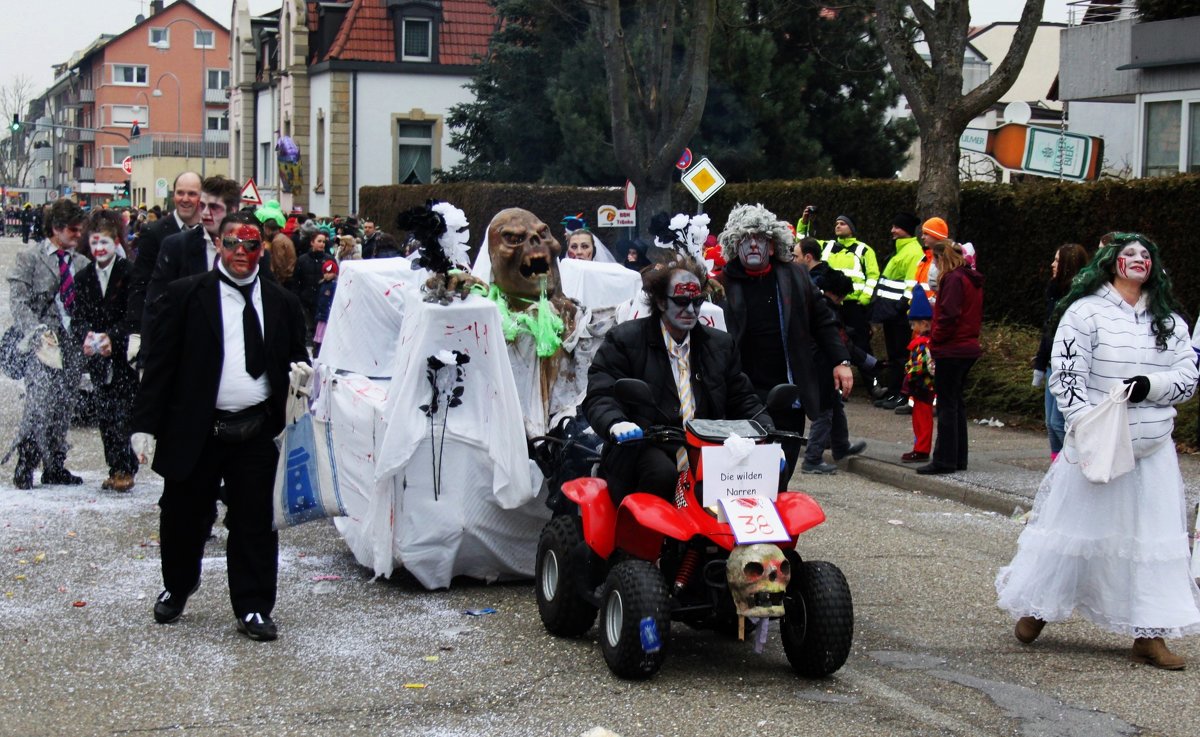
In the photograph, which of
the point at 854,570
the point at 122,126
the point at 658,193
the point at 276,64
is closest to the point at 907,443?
the point at 854,570

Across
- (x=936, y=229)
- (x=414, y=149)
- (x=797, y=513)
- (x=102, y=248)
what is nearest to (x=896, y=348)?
(x=936, y=229)

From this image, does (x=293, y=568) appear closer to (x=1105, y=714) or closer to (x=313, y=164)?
(x=1105, y=714)

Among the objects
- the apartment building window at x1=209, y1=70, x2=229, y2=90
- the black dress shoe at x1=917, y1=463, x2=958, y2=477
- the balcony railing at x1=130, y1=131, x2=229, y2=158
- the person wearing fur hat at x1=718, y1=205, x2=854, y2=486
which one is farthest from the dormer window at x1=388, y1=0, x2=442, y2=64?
the apartment building window at x1=209, y1=70, x2=229, y2=90

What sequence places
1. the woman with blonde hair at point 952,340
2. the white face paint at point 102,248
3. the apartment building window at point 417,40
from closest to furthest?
1. the white face paint at point 102,248
2. the woman with blonde hair at point 952,340
3. the apartment building window at point 417,40

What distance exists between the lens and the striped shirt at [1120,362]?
6.76 metres

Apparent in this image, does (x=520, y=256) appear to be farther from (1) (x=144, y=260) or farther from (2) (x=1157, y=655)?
(2) (x=1157, y=655)

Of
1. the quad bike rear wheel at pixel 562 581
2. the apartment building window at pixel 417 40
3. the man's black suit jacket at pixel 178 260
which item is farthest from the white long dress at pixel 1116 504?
the apartment building window at pixel 417 40

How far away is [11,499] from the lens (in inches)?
407

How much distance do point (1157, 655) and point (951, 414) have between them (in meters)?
5.70

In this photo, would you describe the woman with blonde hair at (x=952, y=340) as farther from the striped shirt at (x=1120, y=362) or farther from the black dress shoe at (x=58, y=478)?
the black dress shoe at (x=58, y=478)

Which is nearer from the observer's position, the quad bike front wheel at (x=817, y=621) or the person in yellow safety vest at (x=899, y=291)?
the quad bike front wheel at (x=817, y=621)

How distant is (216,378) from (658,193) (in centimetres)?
1810

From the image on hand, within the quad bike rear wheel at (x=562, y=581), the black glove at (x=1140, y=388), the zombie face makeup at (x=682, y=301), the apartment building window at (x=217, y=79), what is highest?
the apartment building window at (x=217, y=79)

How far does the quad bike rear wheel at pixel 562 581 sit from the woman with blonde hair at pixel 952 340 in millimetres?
5643
